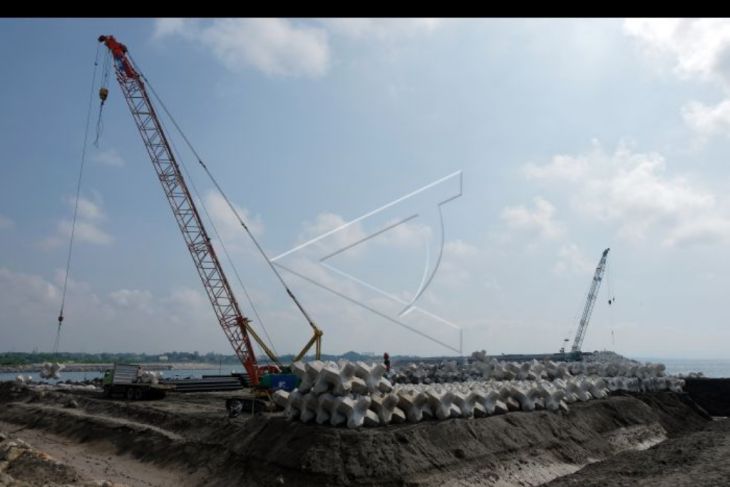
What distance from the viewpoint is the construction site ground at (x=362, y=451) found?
46.9 ft

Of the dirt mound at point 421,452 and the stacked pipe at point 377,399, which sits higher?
the stacked pipe at point 377,399

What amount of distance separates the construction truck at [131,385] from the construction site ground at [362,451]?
515 cm

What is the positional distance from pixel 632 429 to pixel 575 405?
123 inches

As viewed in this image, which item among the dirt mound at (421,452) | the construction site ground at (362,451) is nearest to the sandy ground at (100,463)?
the construction site ground at (362,451)

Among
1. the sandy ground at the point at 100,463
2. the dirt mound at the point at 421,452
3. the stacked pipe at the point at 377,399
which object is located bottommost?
the sandy ground at the point at 100,463

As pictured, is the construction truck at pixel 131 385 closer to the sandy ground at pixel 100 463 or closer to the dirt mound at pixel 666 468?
the sandy ground at pixel 100 463

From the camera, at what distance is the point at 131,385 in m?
32.0

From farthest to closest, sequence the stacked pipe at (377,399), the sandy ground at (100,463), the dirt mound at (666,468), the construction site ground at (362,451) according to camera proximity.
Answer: the sandy ground at (100,463)
the stacked pipe at (377,399)
the dirt mound at (666,468)
the construction site ground at (362,451)

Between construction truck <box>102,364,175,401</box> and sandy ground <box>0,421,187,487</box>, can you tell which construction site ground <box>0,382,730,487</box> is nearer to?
sandy ground <box>0,421,187,487</box>

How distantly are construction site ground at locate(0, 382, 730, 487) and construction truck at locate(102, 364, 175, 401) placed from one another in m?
5.15

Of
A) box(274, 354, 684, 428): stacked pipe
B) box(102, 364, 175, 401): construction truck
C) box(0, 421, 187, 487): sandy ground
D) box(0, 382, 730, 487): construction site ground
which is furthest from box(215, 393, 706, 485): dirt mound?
box(102, 364, 175, 401): construction truck

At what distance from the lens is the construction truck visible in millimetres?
31828
